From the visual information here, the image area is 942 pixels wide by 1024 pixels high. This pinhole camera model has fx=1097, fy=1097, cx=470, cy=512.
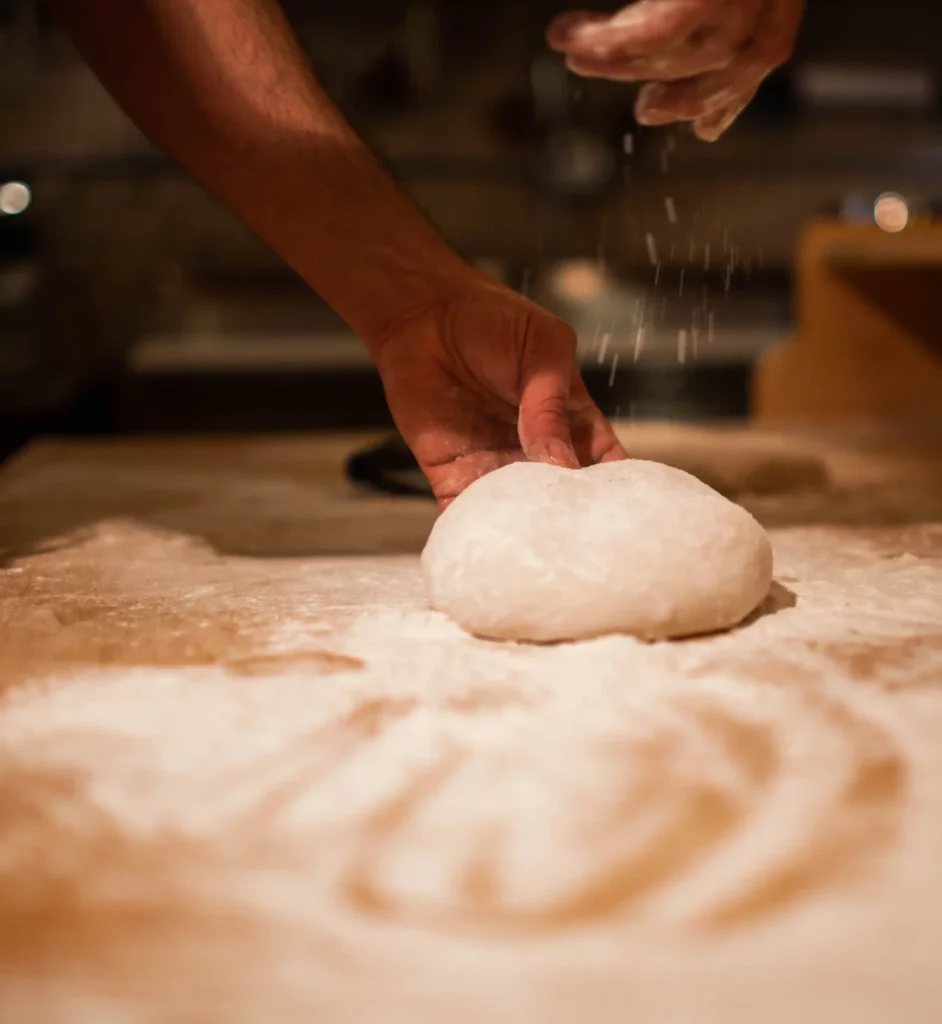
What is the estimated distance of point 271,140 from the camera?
1107 millimetres

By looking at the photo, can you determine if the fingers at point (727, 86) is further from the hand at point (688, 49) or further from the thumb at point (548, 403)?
the thumb at point (548, 403)

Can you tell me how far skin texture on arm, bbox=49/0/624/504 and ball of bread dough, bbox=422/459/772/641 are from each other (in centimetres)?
22

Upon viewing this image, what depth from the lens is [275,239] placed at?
1.15 m

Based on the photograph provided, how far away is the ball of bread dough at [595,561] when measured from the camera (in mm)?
784

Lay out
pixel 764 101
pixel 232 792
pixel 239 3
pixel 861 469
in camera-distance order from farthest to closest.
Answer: pixel 764 101 < pixel 861 469 < pixel 239 3 < pixel 232 792

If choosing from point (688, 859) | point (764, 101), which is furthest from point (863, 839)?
point (764, 101)

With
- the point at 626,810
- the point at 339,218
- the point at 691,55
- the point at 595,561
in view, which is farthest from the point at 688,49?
the point at 626,810

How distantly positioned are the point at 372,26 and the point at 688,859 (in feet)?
9.44

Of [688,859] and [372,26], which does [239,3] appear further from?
[372,26]

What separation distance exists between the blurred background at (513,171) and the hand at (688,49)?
1.58 meters

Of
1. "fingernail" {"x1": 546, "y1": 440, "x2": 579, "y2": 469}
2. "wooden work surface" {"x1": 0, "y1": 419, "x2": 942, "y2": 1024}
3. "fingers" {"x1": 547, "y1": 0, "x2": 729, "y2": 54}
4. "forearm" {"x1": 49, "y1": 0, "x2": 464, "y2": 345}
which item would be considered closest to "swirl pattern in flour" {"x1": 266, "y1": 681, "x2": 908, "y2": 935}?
"wooden work surface" {"x1": 0, "y1": 419, "x2": 942, "y2": 1024}

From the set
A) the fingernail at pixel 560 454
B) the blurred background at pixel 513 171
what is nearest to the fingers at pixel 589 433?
the fingernail at pixel 560 454

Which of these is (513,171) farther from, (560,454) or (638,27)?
(560,454)

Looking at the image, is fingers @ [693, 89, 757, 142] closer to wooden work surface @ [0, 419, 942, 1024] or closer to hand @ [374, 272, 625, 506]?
hand @ [374, 272, 625, 506]
